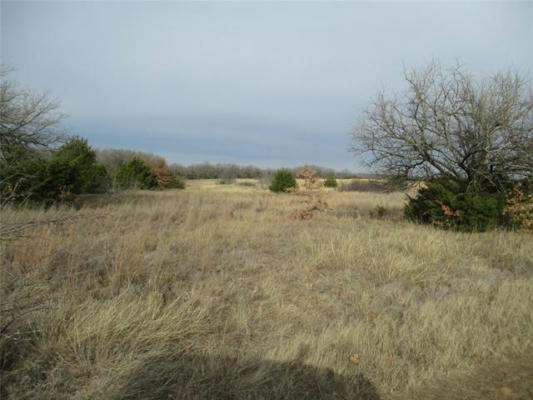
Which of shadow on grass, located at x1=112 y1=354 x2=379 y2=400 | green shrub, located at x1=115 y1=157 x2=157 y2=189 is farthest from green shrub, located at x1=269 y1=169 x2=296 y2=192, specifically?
shadow on grass, located at x1=112 y1=354 x2=379 y2=400

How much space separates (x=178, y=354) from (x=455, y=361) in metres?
3.03

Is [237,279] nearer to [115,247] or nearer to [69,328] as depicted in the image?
[69,328]

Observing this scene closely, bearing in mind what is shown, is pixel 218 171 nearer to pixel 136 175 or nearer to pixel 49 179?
pixel 136 175

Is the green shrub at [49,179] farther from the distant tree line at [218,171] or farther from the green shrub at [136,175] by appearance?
the distant tree line at [218,171]

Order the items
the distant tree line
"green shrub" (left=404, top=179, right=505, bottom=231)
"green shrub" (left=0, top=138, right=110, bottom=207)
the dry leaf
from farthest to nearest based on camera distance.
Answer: the distant tree line, "green shrub" (left=0, top=138, right=110, bottom=207), "green shrub" (left=404, top=179, right=505, bottom=231), the dry leaf

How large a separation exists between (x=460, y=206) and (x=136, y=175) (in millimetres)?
29068

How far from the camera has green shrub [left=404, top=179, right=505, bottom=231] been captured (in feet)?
32.0

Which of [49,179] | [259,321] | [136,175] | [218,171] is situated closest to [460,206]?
[259,321]

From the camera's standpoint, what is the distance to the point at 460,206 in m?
10.0

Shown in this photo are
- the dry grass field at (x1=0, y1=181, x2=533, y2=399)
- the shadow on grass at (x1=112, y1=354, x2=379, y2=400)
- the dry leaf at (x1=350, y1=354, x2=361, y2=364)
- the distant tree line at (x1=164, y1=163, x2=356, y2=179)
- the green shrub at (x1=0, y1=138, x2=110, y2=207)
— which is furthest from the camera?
the distant tree line at (x1=164, y1=163, x2=356, y2=179)

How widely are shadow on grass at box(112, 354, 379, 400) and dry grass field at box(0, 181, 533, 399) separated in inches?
0.5

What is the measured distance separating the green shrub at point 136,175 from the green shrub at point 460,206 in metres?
24.3

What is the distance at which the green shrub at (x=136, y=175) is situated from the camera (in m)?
27.9

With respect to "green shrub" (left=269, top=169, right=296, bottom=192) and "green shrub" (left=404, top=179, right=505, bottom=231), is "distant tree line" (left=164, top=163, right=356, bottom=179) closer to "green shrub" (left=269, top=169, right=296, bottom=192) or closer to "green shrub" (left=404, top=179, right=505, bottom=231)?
"green shrub" (left=269, top=169, right=296, bottom=192)
